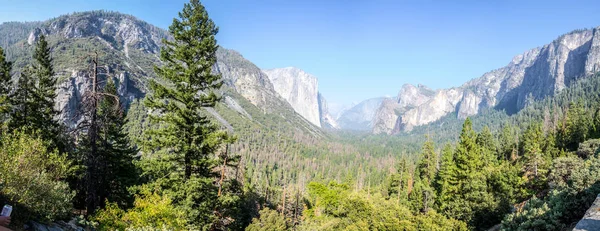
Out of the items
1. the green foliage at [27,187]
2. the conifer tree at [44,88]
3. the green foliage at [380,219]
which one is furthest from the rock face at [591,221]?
the conifer tree at [44,88]

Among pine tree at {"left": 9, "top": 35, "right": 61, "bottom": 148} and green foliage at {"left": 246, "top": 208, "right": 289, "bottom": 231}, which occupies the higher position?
pine tree at {"left": 9, "top": 35, "right": 61, "bottom": 148}

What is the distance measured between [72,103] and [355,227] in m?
175

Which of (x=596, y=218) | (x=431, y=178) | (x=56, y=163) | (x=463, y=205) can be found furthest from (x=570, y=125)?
(x=56, y=163)

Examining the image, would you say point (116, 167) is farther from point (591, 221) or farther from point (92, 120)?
point (591, 221)

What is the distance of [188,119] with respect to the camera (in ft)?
56.2

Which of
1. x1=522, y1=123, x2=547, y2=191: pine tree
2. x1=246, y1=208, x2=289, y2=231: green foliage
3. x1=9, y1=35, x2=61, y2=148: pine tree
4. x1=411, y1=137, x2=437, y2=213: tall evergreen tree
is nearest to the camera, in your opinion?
x1=9, y1=35, x2=61, y2=148: pine tree

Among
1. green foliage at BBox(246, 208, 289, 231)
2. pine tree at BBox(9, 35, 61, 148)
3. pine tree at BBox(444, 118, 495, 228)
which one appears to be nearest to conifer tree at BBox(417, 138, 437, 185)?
pine tree at BBox(444, 118, 495, 228)

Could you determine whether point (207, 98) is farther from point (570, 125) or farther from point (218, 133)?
point (570, 125)

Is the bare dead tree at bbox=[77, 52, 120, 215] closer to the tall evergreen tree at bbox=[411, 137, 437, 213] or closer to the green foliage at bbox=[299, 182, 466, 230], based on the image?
the green foliage at bbox=[299, 182, 466, 230]

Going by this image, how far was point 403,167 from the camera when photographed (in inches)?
2694

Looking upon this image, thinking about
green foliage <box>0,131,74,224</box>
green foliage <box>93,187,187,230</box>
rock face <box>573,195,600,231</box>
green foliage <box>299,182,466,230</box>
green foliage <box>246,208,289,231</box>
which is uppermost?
rock face <box>573,195,600,231</box>

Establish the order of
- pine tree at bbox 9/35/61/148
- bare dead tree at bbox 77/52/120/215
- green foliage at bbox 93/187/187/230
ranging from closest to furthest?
green foliage at bbox 93/187/187/230 < bare dead tree at bbox 77/52/120/215 < pine tree at bbox 9/35/61/148

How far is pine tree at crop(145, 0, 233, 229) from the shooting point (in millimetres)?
16734

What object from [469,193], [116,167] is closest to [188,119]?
[116,167]
